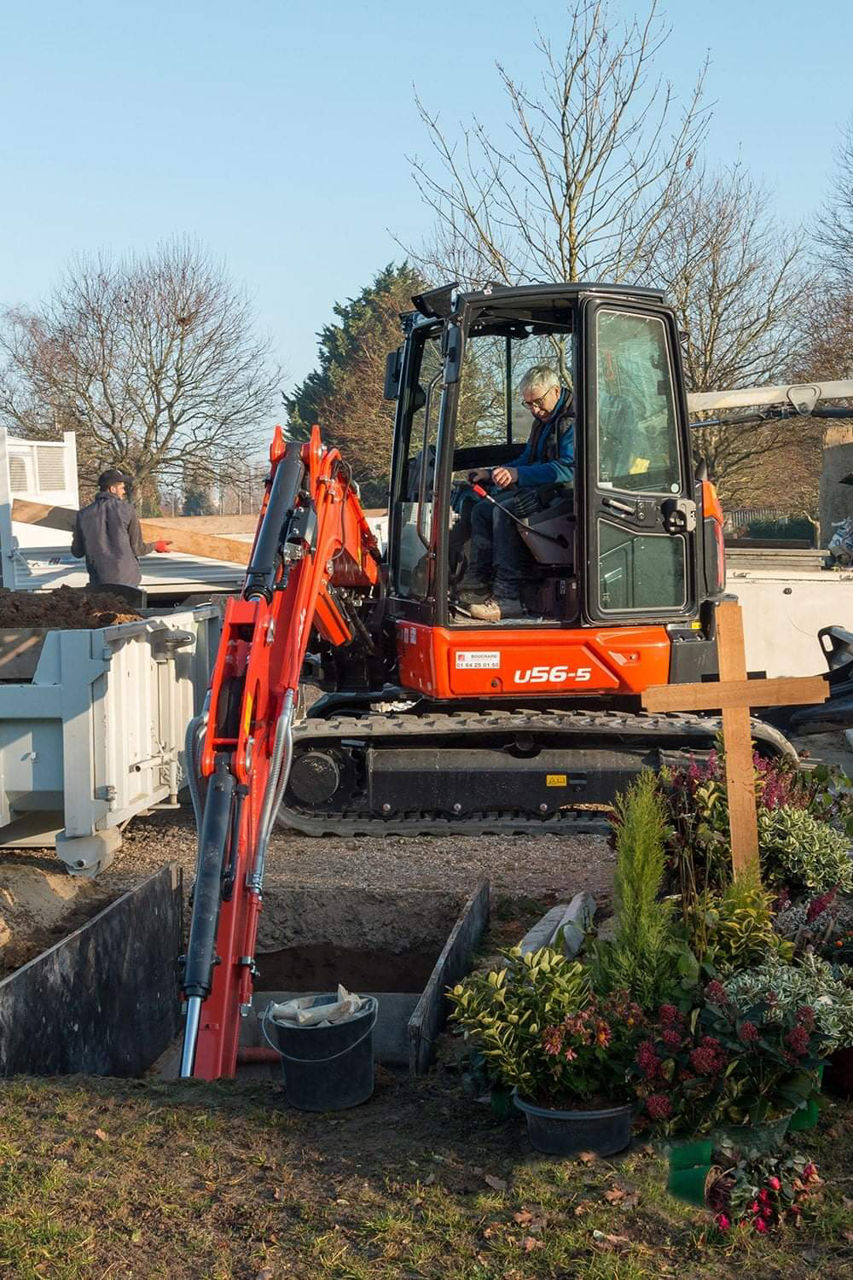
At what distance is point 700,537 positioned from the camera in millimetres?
7684

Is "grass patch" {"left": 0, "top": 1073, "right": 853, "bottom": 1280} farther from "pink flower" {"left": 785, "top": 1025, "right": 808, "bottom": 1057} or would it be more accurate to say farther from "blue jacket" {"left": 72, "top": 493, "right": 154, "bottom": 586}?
"blue jacket" {"left": 72, "top": 493, "right": 154, "bottom": 586}

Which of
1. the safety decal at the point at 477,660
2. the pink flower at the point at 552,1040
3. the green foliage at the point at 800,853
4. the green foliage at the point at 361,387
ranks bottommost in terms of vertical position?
the pink flower at the point at 552,1040

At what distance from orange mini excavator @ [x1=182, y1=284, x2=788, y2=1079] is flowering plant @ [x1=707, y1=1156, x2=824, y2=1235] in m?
3.56

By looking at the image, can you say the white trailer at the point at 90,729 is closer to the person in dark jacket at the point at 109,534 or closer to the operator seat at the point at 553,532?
the operator seat at the point at 553,532

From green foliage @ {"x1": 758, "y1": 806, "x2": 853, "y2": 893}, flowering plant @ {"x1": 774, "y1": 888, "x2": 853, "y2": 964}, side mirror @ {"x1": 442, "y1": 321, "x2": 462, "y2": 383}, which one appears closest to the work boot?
side mirror @ {"x1": 442, "y1": 321, "x2": 462, "y2": 383}

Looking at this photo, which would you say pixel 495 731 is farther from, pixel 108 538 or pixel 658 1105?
pixel 108 538

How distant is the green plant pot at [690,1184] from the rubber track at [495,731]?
13.9ft

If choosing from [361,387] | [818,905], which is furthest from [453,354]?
[361,387]

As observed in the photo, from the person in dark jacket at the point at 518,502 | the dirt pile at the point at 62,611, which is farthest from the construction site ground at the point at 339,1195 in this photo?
the dirt pile at the point at 62,611

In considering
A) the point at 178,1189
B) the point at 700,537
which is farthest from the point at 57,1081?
the point at 700,537

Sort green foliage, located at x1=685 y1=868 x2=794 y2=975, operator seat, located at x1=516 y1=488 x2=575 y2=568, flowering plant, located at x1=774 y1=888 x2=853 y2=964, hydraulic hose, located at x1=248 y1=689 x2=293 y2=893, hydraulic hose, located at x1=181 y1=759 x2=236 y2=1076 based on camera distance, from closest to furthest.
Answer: green foliage, located at x1=685 y1=868 x2=794 y2=975 → flowering plant, located at x1=774 y1=888 x2=853 y2=964 → hydraulic hose, located at x1=181 y1=759 x2=236 y2=1076 → hydraulic hose, located at x1=248 y1=689 x2=293 y2=893 → operator seat, located at x1=516 y1=488 x2=575 y2=568

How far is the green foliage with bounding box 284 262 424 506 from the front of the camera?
26.6 meters

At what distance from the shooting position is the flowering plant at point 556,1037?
12.3ft

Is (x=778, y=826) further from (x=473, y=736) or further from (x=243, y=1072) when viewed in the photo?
(x=473, y=736)
